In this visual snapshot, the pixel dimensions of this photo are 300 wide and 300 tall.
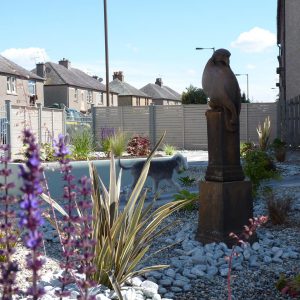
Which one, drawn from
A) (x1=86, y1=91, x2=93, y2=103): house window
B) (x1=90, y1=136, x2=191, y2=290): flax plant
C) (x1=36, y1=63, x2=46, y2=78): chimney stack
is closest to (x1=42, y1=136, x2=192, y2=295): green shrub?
(x1=90, y1=136, x2=191, y2=290): flax plant

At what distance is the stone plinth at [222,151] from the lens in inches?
194

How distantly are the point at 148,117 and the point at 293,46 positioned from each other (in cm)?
705

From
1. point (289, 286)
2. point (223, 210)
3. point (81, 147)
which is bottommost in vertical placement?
point (289, 286)

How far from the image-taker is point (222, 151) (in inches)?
195

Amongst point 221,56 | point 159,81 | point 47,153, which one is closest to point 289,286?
point 221,56

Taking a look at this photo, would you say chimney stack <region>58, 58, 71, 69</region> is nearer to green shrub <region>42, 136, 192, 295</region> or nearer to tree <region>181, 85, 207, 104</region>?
tree <region>181, 85, 207, 104</region>

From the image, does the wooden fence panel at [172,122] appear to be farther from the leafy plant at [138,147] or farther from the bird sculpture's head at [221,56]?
the bird sculpture's head at [221,56]

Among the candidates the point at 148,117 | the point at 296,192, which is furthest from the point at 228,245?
the point at 148,117

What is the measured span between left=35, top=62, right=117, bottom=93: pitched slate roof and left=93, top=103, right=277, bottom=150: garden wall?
24.3 m

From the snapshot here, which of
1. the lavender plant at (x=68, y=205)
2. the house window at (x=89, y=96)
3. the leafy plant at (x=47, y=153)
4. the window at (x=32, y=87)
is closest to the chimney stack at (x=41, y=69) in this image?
the window at (x=32, y=87)

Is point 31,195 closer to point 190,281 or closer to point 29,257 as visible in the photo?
point 29,257

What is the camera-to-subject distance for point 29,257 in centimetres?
136

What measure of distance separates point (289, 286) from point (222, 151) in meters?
1.77

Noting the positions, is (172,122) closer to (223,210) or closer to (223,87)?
(223,87)
